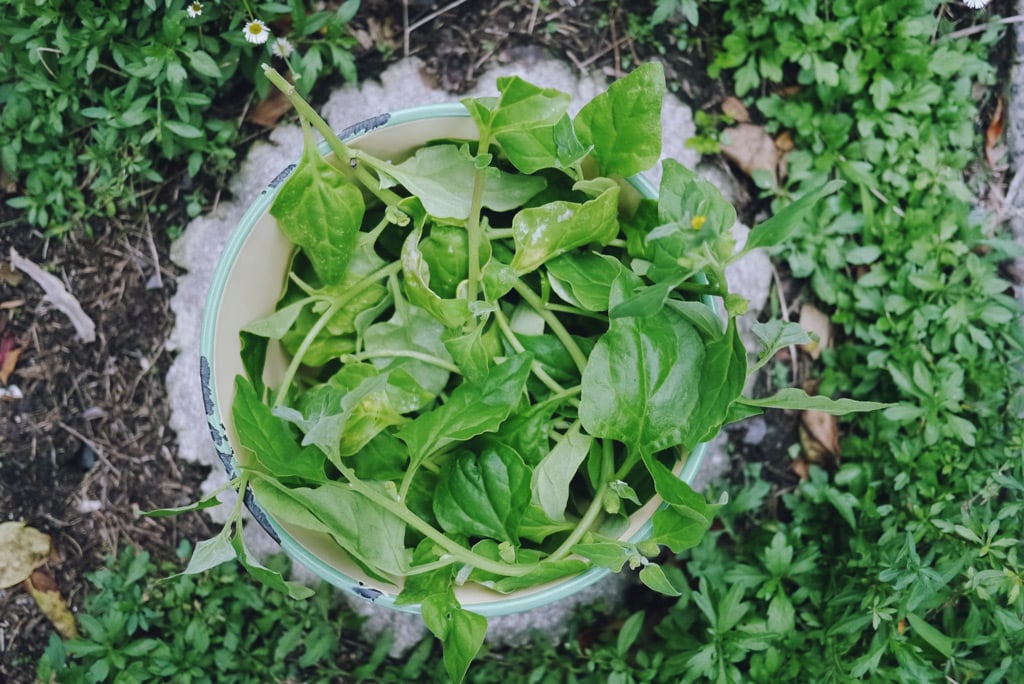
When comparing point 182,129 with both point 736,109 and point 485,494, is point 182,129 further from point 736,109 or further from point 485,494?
point 736,109

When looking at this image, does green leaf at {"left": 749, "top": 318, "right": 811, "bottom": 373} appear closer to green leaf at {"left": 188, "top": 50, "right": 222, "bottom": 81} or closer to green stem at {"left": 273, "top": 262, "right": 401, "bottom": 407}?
green stem at {"left": 273, "top": 262, "right": 401, "bottom": 407}

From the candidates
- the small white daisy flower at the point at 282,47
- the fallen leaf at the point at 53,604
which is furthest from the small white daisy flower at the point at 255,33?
the fallen leaf at the point at 53,604

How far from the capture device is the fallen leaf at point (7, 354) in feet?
4.31

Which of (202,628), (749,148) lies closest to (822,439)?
(749,148)

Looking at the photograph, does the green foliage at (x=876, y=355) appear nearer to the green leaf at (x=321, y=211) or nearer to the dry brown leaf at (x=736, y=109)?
the dry brown leaf at (x=736, y=109)

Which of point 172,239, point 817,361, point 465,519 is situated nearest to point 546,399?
point 465,519

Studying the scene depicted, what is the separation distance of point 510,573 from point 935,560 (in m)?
0.61

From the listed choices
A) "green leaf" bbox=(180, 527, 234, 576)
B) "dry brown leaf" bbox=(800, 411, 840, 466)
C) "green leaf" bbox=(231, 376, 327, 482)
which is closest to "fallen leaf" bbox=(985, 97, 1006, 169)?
"dry brown leaf" bbox=(800, 411, 840, 466)

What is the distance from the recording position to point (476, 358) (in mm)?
853

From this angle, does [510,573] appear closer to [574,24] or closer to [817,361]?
[817,361]

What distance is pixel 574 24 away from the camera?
1.29 metres

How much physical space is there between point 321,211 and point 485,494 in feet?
1.09

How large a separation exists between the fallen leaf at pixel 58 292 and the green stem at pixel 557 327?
0.75 metres

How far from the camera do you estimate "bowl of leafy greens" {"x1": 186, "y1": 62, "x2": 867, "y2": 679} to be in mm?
857
